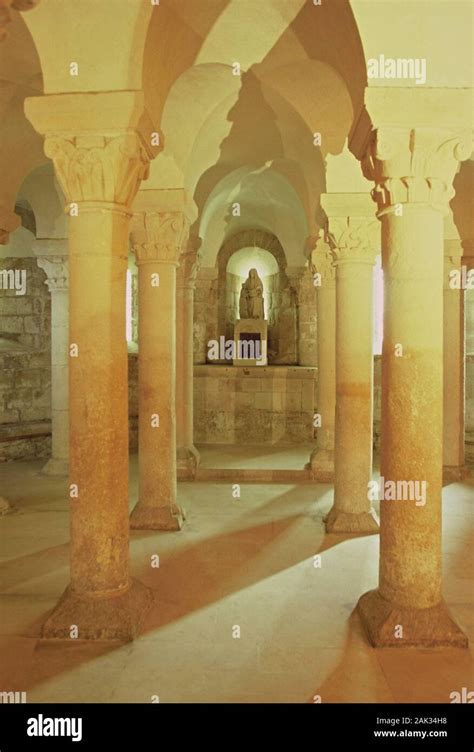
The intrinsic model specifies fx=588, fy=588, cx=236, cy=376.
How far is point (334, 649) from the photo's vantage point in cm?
387

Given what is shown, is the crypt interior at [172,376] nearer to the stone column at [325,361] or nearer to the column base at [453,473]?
the stone column at [325,361]

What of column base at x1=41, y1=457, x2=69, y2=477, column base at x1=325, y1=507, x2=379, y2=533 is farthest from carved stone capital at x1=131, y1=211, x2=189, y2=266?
column base at x1=41, y1=457, x2=69, y2=477

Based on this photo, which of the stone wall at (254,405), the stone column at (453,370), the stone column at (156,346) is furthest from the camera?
the stone wall at (254,405)

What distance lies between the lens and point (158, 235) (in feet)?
21.9

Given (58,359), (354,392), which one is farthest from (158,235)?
(58,359)

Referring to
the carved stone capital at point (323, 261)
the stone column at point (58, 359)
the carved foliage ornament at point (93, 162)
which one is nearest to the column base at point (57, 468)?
the stone column at point (58, 359)

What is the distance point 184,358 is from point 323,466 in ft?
9.32

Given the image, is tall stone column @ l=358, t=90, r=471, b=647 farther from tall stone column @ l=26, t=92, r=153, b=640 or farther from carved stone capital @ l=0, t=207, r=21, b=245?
carved stone capital @ l=0, t=207, r=21, b=245

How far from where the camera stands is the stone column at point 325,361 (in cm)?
883

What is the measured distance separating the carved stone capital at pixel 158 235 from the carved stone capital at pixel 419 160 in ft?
10.3

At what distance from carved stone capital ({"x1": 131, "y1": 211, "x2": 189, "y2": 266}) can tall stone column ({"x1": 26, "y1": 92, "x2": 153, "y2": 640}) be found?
239cm

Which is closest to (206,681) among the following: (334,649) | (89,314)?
(334,649)
